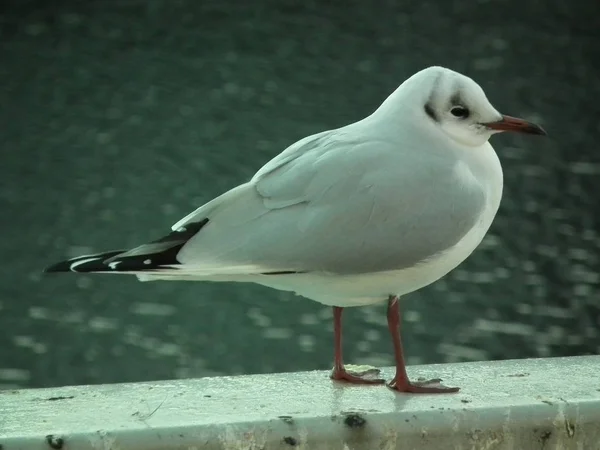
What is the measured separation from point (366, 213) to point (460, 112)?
0.35 m

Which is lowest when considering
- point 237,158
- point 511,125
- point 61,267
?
point 237,158

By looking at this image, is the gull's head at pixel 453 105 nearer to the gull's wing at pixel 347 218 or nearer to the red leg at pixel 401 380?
the gull's wing at pixel 347 218

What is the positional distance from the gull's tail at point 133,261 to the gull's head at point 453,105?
0.64 meters

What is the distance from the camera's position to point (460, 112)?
2916mm

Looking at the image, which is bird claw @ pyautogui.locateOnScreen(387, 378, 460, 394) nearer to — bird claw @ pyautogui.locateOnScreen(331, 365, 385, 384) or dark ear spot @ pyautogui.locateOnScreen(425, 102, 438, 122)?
bird claw @ pyautogui.locateOnScreen(331, 365, 385, 384)

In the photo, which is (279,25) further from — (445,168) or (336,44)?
(445,168)

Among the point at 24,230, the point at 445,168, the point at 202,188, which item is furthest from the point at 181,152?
the point at 445,168

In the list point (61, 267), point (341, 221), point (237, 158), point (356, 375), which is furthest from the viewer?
point (237, 158)

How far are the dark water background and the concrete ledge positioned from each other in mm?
8709

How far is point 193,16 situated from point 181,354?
20.8 m

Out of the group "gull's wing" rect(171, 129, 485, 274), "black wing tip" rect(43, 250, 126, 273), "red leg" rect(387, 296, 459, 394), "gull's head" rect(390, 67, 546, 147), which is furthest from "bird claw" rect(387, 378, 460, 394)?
"black wing tip" rect(43, 250, 126, 273)

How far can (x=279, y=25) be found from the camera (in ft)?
102

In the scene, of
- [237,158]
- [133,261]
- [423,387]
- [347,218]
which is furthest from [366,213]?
[237,158]

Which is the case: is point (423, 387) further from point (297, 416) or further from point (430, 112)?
point (430, 112)
